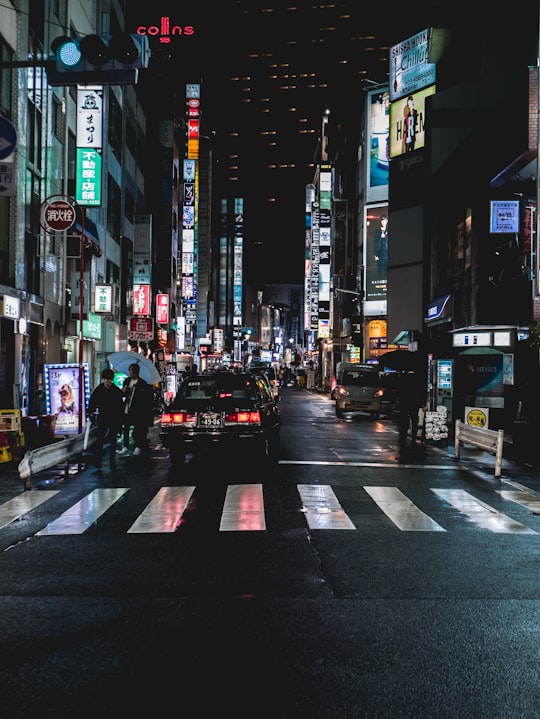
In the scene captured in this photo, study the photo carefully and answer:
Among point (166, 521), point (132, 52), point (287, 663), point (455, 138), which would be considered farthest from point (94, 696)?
point (455, 138)

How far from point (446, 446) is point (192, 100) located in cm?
5832

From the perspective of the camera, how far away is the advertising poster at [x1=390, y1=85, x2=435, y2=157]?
138ft

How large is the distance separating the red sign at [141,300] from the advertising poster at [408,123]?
17042 mm

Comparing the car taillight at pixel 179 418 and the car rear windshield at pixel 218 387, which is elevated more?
the car rear windshield at pixel 218 387

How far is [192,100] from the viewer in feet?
232

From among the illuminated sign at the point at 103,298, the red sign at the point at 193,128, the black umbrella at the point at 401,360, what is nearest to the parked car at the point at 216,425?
the black umbrella at the point at 401,360

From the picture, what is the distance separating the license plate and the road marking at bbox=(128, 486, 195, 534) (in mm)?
2488

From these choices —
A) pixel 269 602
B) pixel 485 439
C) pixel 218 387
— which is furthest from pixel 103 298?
pixel 269 602

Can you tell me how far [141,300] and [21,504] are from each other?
116ft

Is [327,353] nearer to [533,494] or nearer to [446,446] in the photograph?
[446,446]

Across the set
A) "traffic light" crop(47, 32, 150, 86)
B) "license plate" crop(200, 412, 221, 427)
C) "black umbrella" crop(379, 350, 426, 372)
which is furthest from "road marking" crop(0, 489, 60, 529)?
"black umbrella" crop(379, 350, 426, 372)

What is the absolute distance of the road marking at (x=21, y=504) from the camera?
1000cm

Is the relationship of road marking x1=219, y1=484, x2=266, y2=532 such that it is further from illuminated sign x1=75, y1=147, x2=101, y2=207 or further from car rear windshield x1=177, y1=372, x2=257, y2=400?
illuminated sign x1=75, y1=147, x2=101, y2=207

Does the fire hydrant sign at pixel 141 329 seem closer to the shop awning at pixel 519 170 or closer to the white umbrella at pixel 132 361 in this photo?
the white umbrella at pixel 132 361
